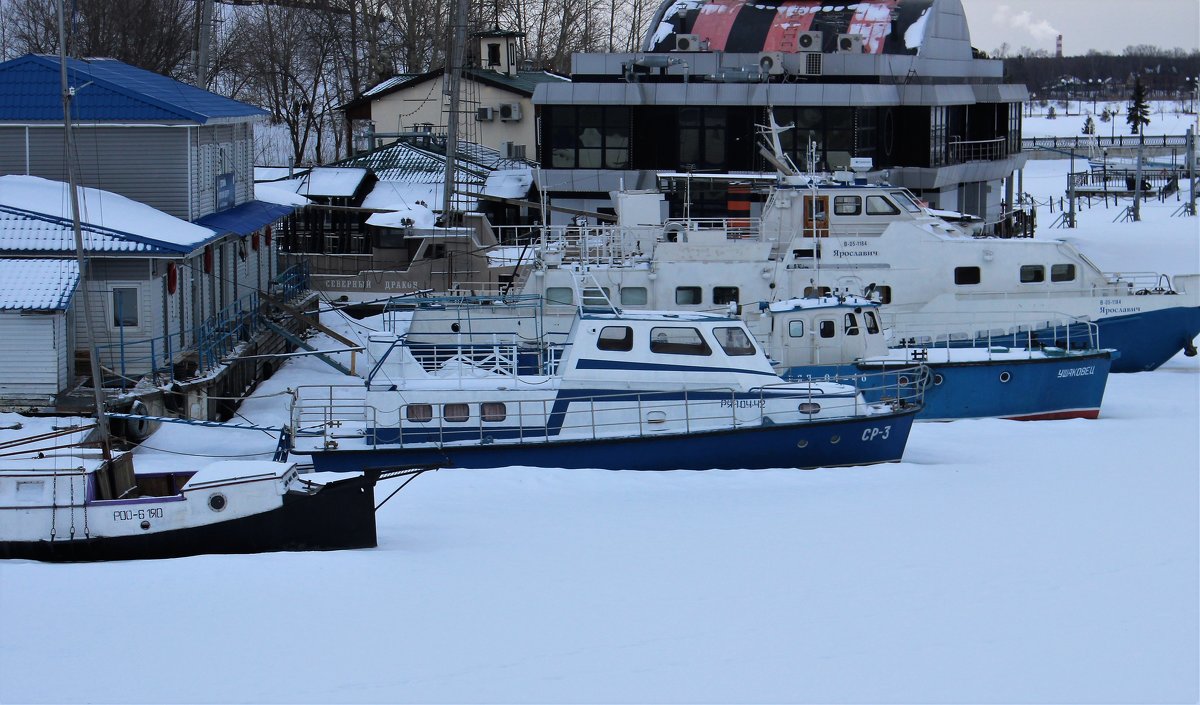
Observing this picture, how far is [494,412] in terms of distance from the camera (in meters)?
21.6

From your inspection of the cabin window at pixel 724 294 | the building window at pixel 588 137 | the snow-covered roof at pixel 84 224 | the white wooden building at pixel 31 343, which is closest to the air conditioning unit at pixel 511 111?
the building window at pixel 588 137

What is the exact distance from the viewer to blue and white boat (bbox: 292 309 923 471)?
833 inches

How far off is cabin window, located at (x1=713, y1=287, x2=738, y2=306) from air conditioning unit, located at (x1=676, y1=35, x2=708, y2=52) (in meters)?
20.6

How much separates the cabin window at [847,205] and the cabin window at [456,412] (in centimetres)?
1049

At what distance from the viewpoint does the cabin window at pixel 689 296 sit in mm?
28609

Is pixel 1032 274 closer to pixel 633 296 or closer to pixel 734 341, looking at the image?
pixel 633 296

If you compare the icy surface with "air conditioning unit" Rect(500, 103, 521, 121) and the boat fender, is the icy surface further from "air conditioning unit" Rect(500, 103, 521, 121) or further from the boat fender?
"air conditioning unit" Rect(500, 103, 521, 121)

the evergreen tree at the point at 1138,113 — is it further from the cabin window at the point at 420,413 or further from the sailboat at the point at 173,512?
the sailboat at the point at 173,512

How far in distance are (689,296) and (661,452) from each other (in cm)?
785

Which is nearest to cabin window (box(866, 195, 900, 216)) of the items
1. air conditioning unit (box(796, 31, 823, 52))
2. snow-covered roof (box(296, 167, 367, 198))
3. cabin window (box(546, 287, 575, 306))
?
cabin window (box(546, 287, 575, 306))

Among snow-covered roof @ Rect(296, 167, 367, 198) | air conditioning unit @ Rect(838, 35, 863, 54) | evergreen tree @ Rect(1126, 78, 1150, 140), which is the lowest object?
snow-covered roof @ Rect(296, 167, 367, 198)

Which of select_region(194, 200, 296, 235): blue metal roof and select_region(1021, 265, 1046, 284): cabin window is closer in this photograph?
select_region(194, 200, 296, 235): blue metal roof

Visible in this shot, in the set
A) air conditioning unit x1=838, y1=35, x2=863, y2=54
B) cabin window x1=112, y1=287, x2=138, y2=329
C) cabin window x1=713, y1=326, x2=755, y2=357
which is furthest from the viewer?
air conditioning unit x1=838, y1=35, x2=863, y2=54

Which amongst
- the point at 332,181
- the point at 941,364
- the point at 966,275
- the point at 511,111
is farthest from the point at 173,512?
the point at 511,111
